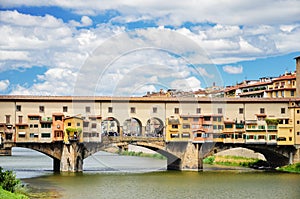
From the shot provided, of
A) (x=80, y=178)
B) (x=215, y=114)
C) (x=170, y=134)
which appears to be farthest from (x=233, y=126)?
(x=80, y=178)

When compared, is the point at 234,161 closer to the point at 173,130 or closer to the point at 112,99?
the point at 173,130

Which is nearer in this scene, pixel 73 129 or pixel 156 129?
pixel 73 129

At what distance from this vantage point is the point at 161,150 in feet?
139

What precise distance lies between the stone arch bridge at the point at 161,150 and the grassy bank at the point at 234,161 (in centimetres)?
227

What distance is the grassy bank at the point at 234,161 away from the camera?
4753cm

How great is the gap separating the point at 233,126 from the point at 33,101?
14.5m

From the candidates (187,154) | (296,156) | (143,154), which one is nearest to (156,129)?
(143,154)

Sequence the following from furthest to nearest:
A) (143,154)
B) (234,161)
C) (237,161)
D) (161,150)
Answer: (143,154) → (234,161) → (237,161) → (161,150)

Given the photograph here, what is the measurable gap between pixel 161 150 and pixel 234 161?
1043 centimetres

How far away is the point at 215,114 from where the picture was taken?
43875 millimetres

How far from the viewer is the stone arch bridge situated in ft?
133

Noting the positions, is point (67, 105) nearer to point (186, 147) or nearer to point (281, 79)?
point (186, 147)

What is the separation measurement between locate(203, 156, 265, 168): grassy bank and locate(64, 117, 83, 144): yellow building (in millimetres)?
14502

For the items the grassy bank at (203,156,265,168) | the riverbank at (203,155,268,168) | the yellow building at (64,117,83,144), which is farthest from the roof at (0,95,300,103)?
the grassy bank at (203,156,265,168)
